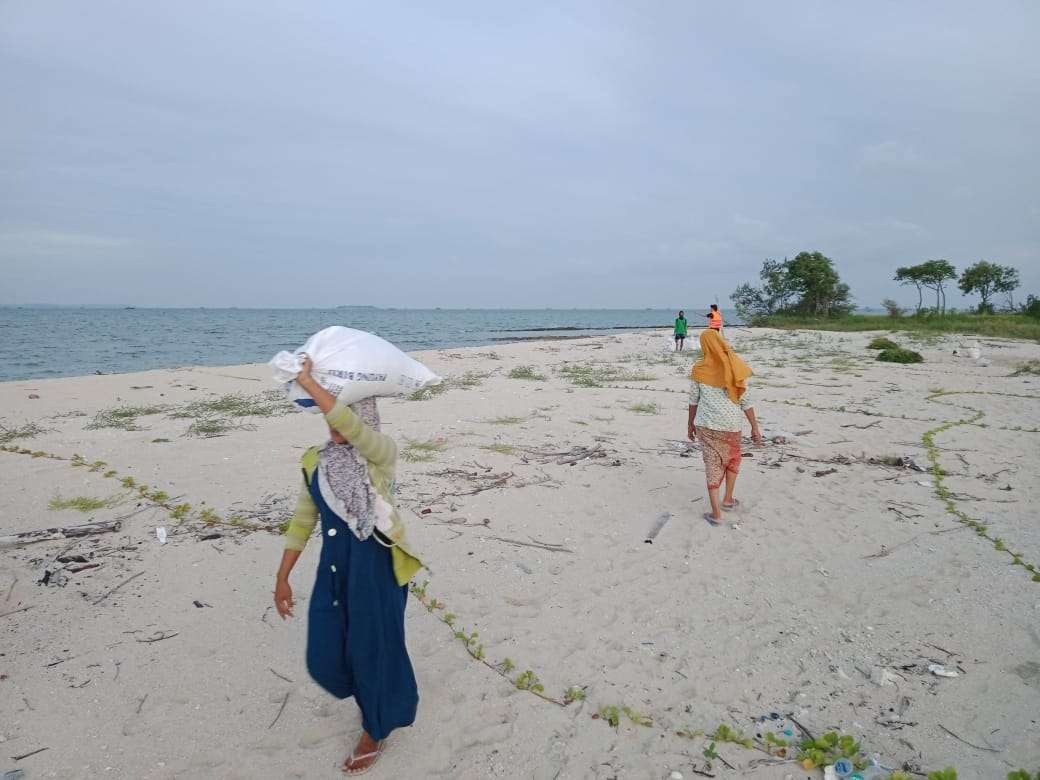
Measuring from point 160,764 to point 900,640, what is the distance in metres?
4.20

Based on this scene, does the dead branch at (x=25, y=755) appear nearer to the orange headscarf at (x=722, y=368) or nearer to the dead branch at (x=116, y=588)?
the dead branch at (x=116, y=588)

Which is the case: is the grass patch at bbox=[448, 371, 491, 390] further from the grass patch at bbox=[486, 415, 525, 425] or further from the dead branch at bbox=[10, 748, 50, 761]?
the dead branch at bbox=[10, 748, 50, 761]

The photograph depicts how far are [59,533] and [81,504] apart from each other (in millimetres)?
736

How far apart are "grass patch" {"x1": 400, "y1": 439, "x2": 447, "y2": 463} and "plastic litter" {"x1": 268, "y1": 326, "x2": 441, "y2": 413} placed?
4.98m

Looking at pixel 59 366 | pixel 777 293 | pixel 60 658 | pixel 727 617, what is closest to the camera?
pixel 60 658

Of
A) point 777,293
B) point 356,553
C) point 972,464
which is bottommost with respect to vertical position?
point 972,464

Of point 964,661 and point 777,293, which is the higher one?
point 777,293

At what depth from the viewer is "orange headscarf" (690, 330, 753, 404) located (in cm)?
551

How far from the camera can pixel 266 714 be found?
317 cm

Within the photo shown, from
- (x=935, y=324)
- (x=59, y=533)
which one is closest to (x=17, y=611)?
(x=59, y=533)

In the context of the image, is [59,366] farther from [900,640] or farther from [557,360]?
[900,640]

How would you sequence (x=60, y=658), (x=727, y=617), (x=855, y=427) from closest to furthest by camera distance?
(x=60, y=658) < (x=727, y=617) < (x=855, y=427)

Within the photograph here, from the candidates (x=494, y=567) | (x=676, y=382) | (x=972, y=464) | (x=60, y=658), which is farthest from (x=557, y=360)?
(x=60, y=658)

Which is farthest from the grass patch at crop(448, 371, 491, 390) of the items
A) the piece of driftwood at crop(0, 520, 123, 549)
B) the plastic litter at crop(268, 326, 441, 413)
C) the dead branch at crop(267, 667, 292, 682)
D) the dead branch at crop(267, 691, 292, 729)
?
the plastic litter at crop(268, 326, 441, 413)
